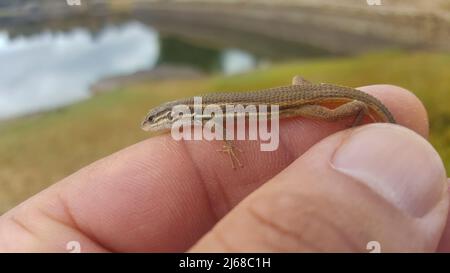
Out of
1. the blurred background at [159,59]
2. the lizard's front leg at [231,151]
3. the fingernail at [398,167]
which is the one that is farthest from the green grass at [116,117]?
the fingernail at [398,167]

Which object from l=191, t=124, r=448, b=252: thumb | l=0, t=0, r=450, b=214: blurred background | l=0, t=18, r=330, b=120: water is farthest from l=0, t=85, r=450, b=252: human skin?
l=0, t=18, r=330, b=120: water

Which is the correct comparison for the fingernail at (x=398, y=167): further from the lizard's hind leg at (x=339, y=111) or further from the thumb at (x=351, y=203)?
the lizard's hind leg at (x=339, y=111)

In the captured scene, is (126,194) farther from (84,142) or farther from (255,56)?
(255,56)

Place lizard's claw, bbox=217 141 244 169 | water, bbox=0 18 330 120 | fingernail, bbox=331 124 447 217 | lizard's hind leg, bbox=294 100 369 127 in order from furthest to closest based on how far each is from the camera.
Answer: water, bbox=0 18 330 120 < lizard's claw, bbox=217 141 244 169 < lizard's hind leg, bbox=294 100 369 127 < fingernail, bbox=331 124 447 217

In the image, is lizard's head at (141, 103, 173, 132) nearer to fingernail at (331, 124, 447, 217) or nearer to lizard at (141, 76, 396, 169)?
lizard at (141, 76, 396, 169)

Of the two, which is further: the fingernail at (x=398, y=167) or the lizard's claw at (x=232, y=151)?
the lizard's claw at (x=232, y=151)

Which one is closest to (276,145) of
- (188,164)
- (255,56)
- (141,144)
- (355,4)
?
(188,164)
